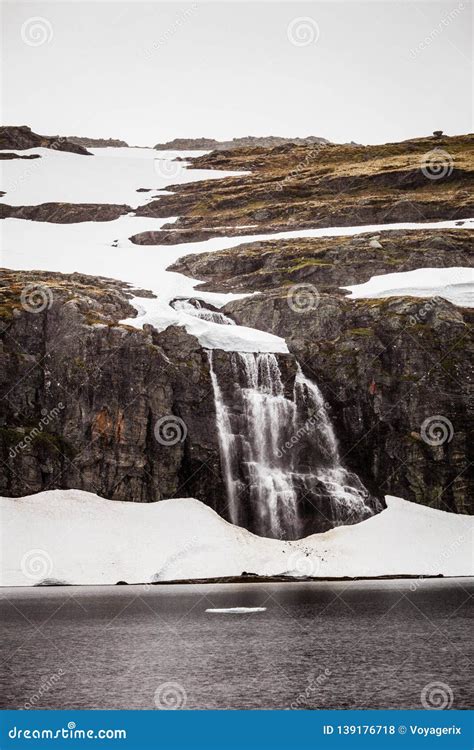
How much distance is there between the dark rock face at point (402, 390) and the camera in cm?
7125

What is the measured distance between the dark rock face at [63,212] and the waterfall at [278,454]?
209ft

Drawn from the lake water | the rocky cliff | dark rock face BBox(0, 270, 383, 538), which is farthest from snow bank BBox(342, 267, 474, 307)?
the lake water

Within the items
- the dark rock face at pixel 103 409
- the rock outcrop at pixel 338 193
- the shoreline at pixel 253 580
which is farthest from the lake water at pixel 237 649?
the rock outcrop at pixel 338 193

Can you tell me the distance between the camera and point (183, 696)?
26.1 meters

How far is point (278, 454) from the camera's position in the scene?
229 ft

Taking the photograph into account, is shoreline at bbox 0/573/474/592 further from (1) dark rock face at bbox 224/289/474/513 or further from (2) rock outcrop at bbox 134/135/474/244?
(2) rock outcrop at bbox 134/135/474/244

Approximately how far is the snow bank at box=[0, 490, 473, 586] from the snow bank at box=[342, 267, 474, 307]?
2452 cm

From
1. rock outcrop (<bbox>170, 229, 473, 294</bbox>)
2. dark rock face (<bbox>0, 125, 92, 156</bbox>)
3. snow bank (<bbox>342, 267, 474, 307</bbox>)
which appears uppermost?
dark rock face (<bbox>0, 125, 92, 156</bbox>)

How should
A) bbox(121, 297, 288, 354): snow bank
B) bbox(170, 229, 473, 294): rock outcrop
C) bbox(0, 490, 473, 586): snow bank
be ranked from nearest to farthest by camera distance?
bbox(0, 490, 473, 586): snow bank
bbox(121, 297, 288, 354): snow bank
bbox(170, 229, 473, 294): rock outcrop

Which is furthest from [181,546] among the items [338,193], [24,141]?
[24,141]

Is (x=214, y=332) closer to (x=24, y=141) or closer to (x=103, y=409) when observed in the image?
(x=103, y=409)

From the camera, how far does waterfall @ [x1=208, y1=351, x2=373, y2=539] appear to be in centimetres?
6675

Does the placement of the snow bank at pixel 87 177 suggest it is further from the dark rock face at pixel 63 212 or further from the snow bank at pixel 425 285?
the snow bank at pixel 425 285

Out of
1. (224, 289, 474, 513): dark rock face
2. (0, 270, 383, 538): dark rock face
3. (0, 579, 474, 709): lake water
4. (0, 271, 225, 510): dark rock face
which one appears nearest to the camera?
(0, 579, 474, 709): lake water
